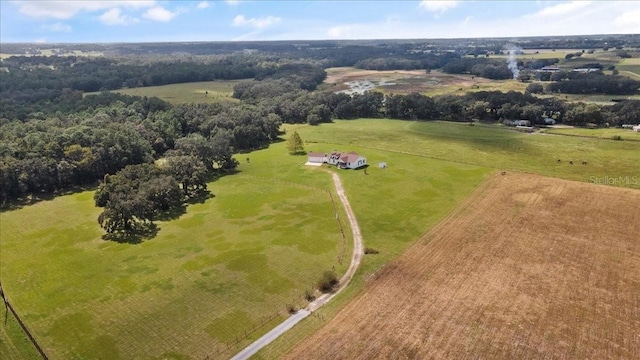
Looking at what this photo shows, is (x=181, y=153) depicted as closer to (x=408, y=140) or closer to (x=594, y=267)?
(x=408, y=140)

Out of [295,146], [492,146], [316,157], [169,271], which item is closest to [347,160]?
[316,157]

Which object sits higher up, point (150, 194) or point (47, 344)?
point (150, 194)

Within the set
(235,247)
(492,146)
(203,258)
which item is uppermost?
(492,146)

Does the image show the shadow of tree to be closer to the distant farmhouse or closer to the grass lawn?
the grass lawn

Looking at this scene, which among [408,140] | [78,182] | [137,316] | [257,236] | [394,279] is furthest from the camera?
[408,140]

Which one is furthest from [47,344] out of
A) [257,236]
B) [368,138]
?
[368,138]

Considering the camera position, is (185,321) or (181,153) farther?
(181,153)

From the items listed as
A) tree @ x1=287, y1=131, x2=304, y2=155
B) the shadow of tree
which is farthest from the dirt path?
tree @ x1=287, y1=131, x2=304, y2=155

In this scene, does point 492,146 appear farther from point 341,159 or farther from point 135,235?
point 135,235
